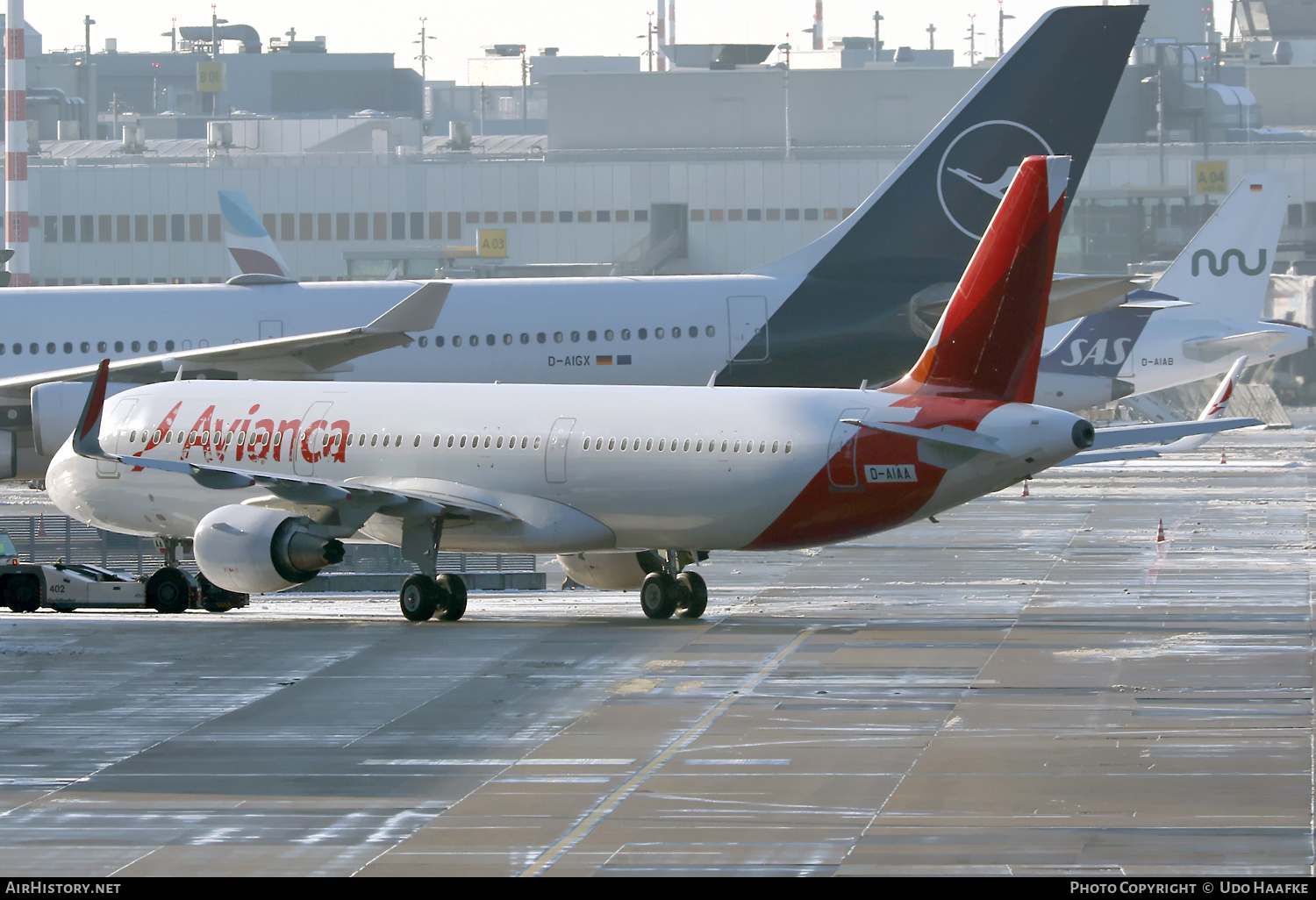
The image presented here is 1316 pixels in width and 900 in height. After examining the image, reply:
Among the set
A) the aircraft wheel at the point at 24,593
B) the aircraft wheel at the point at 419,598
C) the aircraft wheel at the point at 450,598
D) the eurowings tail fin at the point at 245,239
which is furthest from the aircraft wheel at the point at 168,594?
the eurowings tail fin at the point at 245,239

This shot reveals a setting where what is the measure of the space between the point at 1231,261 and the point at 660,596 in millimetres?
47386

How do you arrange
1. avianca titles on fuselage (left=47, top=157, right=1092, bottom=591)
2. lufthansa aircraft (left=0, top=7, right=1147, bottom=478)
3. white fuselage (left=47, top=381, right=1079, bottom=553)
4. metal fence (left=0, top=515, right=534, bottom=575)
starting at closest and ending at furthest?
avianca titles on fuselage (left=47, top=157, right=1092, bottom=591)
white fuselage (left=47, top=381, right=1079, bottom=553)
lufthansa aircraft (left=0, top=7, right=1147, bottom=478)
metal fence (left=0, top=515, right=534, bottom=575)

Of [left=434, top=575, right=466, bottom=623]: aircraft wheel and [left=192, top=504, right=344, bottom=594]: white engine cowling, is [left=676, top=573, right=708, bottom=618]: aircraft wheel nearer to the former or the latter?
[left=434, top=575, right=466, bottom=623]: aircraft wheel

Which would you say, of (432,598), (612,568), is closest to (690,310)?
(612,568)

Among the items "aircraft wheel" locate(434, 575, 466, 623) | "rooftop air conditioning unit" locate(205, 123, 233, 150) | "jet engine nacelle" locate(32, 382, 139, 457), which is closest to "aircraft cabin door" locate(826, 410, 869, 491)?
"aircraft wheel" locate(434, 575, 466, 623)

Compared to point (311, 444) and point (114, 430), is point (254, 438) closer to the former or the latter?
point (311, 444)

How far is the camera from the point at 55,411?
37.7 m

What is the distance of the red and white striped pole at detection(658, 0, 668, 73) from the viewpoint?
146250 mm

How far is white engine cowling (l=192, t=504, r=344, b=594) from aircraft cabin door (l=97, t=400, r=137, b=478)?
3.88m

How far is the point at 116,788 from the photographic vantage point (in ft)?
60.6

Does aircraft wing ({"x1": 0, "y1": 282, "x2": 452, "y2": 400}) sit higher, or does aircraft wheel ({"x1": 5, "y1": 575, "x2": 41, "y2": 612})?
aircraft wing ({"x1": 0, "y1": 282, "x2": 452, "y2": 400})

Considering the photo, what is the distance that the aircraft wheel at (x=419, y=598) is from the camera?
102 ft

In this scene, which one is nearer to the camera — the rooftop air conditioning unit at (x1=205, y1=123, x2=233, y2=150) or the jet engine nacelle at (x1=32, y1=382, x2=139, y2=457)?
the jet engine nacelle at (x1=32, y1=382, x2=139, y2=457)
